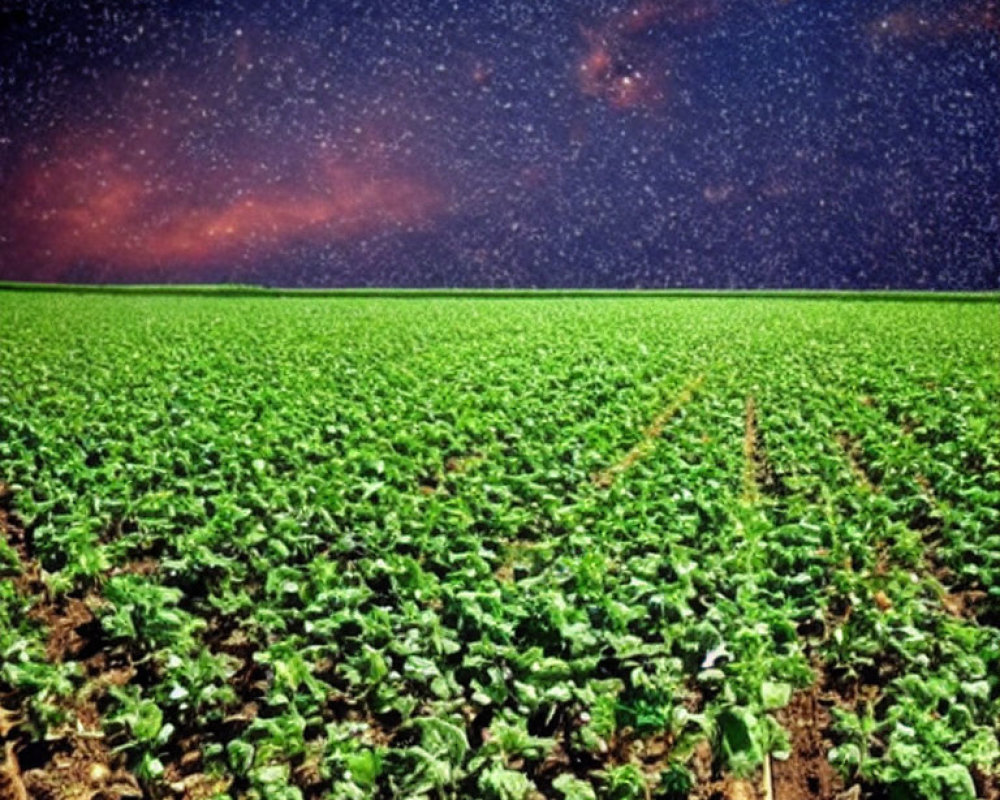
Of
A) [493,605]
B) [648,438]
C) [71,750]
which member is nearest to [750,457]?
[648,438]

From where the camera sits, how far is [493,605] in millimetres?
4648

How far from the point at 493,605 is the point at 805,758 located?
175 cm

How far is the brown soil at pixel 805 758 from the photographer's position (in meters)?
3.75

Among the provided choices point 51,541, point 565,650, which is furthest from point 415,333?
point 565,650

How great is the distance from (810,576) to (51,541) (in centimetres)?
520

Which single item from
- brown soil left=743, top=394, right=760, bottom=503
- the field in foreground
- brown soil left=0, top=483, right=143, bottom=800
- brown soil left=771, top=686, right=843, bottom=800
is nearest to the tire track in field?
the field in foreground

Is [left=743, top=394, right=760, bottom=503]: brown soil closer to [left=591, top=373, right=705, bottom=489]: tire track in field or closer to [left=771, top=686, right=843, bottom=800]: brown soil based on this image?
[left=591, top=373, right=705, bottom=489]: tire track in field

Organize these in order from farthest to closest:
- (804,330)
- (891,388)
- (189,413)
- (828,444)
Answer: (804,330) → (891,388) → (189,413) → (828,444)

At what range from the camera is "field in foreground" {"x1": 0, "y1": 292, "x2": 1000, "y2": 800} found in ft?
12.1

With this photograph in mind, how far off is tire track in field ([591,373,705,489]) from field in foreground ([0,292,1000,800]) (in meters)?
0.07

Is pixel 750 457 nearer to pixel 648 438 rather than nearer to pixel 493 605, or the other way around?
pixel 648 438

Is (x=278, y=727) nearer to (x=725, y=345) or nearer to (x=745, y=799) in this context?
(x=745, y=799)

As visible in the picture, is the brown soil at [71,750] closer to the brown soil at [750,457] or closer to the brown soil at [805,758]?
the brown soil at [805,758]

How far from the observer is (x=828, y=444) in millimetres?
9305
